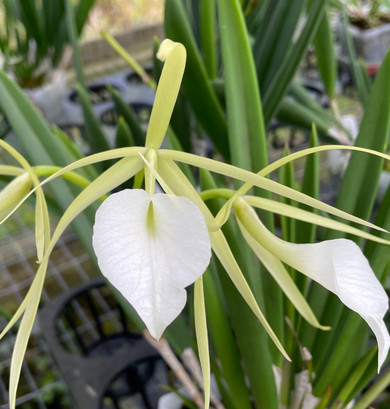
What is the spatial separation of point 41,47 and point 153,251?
1.27 meters

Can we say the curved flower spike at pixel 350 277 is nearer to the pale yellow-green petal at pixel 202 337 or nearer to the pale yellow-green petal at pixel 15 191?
the pale yellow-green petal at pixel 202 337

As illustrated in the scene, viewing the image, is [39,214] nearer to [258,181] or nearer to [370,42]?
[258,181]

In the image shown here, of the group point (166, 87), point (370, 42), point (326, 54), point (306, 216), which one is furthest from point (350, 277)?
point (370, 42)

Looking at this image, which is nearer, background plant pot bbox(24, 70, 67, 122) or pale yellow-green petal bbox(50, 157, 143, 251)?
pale yellow-green petal bbox(50, 157, 143, 251)

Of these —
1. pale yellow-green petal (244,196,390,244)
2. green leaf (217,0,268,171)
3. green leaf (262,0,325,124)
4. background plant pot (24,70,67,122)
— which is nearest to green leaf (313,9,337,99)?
green leaf (262,0,325,124)

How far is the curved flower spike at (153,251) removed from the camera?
0.30 m

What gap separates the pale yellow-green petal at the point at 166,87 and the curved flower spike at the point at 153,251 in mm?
64

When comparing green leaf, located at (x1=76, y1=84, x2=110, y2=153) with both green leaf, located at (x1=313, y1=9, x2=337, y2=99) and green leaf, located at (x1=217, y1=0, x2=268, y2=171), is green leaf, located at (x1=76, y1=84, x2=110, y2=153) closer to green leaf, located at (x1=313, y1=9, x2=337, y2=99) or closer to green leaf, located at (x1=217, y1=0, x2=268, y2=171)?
green leaf, located at (x1=217, y1=0, x2=268, y2=171)

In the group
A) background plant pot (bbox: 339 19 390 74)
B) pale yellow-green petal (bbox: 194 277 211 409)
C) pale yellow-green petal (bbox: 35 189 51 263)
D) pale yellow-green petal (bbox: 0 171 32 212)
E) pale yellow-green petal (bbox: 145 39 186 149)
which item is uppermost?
pale yellow-green petal (bbox: 145 39 186 149)

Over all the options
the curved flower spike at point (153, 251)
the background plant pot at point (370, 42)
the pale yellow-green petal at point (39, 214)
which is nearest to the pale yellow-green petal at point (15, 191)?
the pale yellow-green petal at point (39, 214)

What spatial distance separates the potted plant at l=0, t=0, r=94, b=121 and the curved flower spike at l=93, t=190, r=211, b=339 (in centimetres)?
105

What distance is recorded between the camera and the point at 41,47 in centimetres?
143

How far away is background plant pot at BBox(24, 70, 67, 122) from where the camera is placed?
4.75ft

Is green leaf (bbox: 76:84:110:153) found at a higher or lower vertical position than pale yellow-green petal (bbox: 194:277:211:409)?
higher
